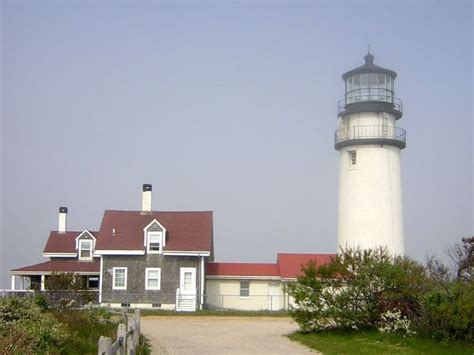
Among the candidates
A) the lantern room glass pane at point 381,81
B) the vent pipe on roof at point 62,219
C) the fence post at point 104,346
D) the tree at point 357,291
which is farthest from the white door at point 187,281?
the fence post at point 104,346

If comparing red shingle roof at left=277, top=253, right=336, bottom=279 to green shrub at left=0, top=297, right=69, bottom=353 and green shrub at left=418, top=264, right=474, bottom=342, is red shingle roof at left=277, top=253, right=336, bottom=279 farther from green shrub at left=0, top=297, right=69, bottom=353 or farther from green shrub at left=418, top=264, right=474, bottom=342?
green shrub at left=0, top=297, right=69, bottom=353

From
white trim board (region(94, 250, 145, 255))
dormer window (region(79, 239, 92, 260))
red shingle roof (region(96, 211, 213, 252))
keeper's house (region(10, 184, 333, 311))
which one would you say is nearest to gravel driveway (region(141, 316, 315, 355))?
keeper's house (region(10, 184, 333, 311))

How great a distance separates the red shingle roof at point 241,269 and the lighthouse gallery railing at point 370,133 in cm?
891

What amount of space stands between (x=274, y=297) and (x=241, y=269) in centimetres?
246

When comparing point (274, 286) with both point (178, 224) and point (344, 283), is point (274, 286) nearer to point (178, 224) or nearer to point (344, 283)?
point (178, 224)

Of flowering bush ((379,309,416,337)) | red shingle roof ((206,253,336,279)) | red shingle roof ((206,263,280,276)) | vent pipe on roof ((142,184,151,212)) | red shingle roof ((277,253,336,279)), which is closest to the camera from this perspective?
flowering bush ((379,309,416,337))

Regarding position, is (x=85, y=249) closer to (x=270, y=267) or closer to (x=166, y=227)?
(x=166, y=227)

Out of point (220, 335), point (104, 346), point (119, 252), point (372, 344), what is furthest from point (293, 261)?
point (104, 346)

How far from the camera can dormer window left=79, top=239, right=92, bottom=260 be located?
41.3 m

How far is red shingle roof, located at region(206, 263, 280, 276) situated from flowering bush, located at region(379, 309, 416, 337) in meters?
18.6

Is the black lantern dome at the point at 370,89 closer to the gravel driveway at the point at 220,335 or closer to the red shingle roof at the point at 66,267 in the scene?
the gravel driveway at the point at 220,335

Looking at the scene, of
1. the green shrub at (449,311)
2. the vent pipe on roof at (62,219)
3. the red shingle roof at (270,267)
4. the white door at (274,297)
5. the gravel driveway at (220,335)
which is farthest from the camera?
the vent pipe on roof at (62,219)

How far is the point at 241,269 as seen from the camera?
132 ft

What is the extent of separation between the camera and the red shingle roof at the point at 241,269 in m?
39.6
